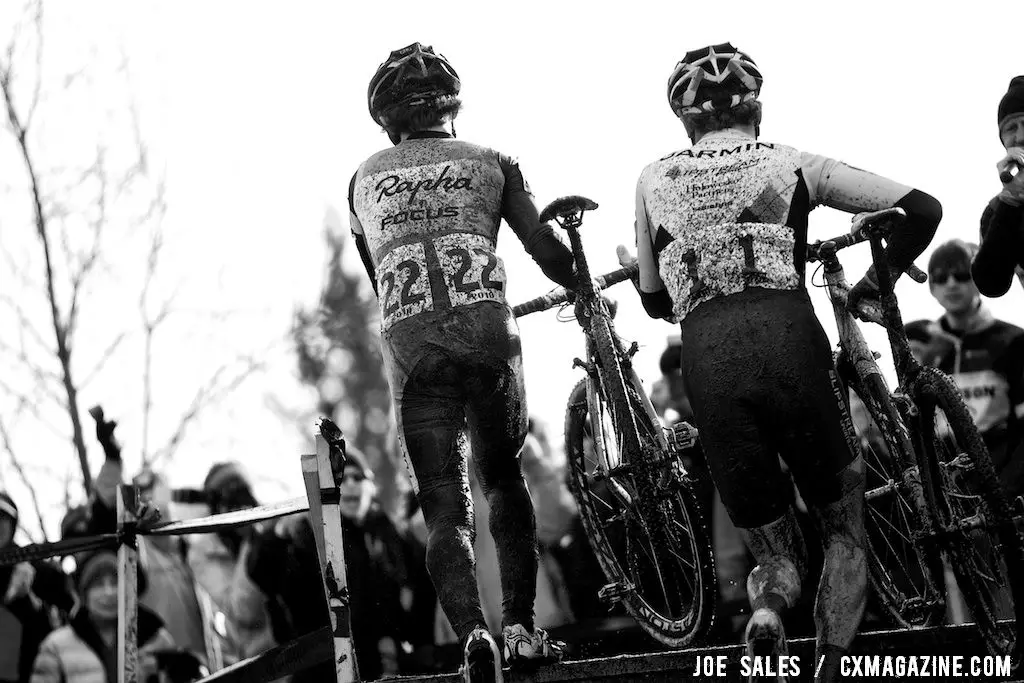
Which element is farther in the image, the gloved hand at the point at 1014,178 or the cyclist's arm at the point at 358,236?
the cyclist's arm at the point at 358,236

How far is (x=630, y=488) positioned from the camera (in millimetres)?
6910

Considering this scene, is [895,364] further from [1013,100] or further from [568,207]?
[568,207]

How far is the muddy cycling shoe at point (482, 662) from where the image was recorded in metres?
5.02

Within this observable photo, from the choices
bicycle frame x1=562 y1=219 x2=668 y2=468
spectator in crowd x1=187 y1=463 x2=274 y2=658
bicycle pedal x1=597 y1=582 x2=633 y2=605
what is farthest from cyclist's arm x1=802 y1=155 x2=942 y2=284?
spectator in crowd x1=187 y1=463 x2=274 y2=658

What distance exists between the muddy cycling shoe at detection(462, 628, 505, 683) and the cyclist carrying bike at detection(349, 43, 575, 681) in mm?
447

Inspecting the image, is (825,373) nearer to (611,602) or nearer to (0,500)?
(611,602)

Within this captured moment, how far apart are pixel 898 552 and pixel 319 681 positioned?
140 inches

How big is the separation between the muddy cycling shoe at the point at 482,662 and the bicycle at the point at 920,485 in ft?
5.87

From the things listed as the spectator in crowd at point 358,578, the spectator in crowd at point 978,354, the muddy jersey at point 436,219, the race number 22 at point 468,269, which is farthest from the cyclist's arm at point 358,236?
the spectator in crowd at point 978,354

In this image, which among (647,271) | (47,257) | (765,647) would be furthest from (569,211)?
(47,257)

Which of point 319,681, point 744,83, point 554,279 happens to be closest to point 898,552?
point 554,279

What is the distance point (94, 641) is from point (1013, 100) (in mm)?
6231

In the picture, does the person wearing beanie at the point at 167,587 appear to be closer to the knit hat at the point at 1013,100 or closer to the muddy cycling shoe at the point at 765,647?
the muddy cycling shoe at the point at 765,647

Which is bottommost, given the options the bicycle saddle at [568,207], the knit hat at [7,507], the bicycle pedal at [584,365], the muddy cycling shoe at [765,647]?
the muddy cycling shoe at [765,647]
